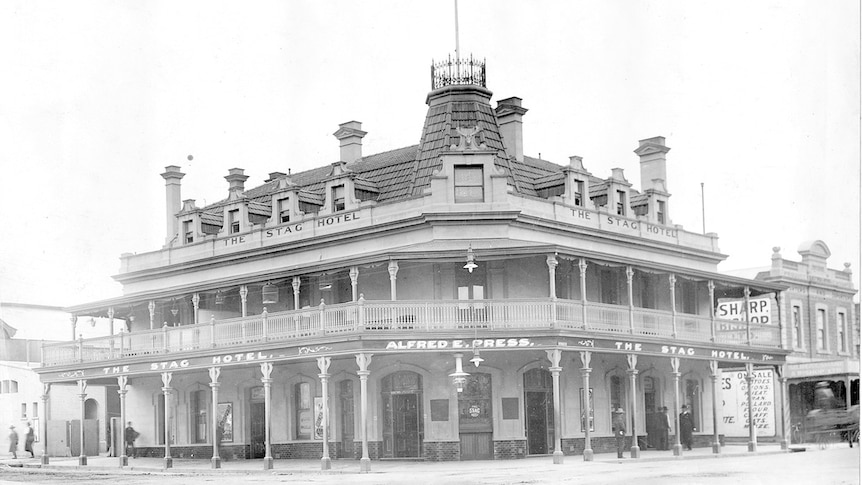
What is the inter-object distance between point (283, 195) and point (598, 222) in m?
11.2

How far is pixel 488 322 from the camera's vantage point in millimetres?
31266

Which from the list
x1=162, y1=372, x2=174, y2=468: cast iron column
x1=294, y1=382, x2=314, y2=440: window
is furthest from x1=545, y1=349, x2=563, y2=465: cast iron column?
x1=162, y1=372, x2=174, y2=468: cast iron column

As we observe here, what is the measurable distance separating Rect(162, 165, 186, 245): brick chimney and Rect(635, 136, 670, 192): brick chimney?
61.5ft

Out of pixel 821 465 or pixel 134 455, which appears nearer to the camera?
pixel 821 465

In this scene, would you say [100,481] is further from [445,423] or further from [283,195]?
[283,195]

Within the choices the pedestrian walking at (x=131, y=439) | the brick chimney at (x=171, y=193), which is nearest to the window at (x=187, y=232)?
the brick chimney at (x=171, y=193)

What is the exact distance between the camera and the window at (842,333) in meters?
52.5

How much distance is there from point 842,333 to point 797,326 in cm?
376

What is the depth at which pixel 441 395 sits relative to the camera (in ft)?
110

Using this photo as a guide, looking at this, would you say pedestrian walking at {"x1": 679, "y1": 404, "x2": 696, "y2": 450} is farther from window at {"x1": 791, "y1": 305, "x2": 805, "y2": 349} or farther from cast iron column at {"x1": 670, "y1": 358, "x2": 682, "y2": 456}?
window at {"x1": 791, "y1": 305, "x2": 805, "y2": 349}

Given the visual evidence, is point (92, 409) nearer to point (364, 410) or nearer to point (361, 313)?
point (361, 313)

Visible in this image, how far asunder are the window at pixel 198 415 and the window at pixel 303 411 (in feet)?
16.9

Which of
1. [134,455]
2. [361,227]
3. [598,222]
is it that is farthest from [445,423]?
[134,455]

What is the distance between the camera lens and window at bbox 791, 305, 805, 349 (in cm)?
4984
